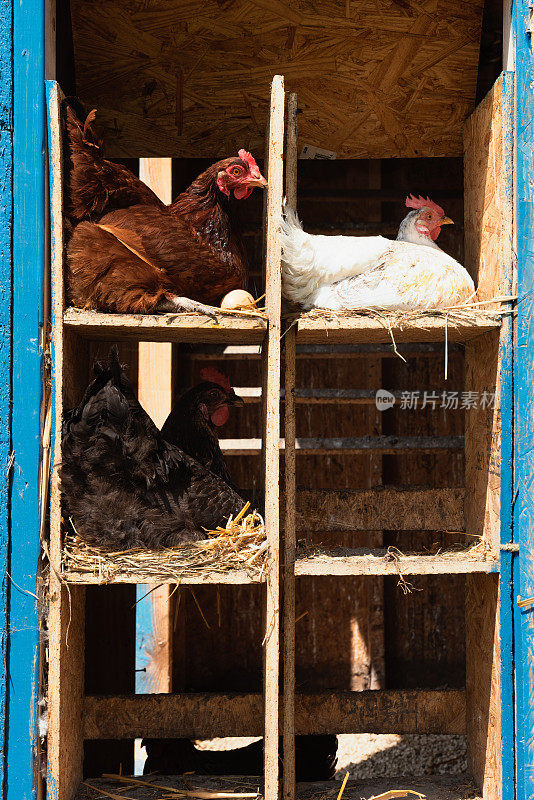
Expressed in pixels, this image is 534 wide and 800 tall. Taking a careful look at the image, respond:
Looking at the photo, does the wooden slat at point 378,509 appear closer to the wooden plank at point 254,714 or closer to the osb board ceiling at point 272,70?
the wooden plank at point 254,714

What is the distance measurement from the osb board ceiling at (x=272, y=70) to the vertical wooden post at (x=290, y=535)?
0.49 metres

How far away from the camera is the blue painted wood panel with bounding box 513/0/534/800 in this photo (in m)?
2.17

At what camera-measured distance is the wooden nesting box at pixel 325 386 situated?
2.22 metres

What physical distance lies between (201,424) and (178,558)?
0.71m

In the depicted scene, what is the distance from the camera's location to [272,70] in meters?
2.72

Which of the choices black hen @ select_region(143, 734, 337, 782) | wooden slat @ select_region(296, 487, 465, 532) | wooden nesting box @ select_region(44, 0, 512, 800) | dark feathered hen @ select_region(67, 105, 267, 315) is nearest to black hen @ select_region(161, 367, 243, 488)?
wooden nesting box @ select_region(44, 0, 512, 800)

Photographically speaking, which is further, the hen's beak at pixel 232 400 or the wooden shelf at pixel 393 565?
the hen's beak at pixel 232 400

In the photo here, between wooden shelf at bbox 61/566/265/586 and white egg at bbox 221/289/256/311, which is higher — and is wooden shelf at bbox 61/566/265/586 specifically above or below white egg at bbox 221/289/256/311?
below

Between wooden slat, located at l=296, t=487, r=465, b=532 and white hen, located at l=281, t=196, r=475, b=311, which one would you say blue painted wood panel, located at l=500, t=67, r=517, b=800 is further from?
wooden slat, located at l=296, t=487, r=465, b=532

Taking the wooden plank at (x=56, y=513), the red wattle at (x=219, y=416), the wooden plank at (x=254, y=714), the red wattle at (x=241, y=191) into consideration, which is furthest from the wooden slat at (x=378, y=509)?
the red wattle at (x=241, y=191)

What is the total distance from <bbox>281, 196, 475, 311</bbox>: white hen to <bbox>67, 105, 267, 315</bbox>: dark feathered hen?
0.72 ft

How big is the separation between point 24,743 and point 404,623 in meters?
2.16

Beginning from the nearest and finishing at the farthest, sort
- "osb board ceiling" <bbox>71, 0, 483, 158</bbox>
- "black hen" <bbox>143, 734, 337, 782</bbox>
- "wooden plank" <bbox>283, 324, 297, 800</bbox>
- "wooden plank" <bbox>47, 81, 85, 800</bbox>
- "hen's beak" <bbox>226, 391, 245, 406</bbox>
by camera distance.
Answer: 1. "wooden plank" <bbox>47, 81, 85, 800</bbox>
2. "wooden plank" <bbox>283, 324, 297, 800</bbox>
3. "osb board ceiling" <bbox>71, 0, 483, 158</bbox>
4. "hen's beak" <bbox>226, 391, 245, 406</bbox>
5. "black hen" <bbox>143, 734, 337, 782</bbox>

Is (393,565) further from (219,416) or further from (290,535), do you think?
(219,416)
